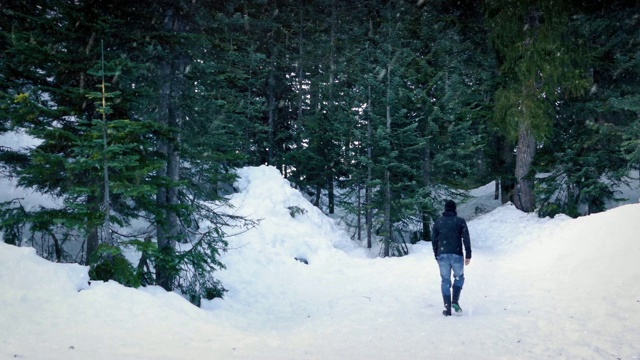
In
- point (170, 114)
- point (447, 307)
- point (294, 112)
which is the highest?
point (294, 112)

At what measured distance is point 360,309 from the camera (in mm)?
9383

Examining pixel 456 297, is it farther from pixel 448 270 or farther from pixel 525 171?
pixel 525 171

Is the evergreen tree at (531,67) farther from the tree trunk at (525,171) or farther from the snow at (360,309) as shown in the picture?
the snow at (360,309)

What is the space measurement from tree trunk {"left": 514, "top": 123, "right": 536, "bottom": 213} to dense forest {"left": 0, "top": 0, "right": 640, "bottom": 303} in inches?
3.2

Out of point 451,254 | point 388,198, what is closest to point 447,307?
point 451,254

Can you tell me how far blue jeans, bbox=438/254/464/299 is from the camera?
7879mm

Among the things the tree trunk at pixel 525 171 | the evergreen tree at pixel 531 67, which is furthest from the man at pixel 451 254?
the tree trunk at pixel 525 171

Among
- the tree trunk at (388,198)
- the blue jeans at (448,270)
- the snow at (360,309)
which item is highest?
the tree trunk at (388,198)

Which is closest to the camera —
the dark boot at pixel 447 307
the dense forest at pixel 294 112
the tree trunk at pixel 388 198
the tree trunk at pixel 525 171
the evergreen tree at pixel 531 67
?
the dark boot at pixel 447 307

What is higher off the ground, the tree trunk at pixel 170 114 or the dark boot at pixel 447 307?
the tree trunk at pixel 170 114

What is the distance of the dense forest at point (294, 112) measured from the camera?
26.9 feet

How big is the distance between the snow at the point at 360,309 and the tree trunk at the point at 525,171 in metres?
3.18

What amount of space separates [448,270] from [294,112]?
2340 centimetres

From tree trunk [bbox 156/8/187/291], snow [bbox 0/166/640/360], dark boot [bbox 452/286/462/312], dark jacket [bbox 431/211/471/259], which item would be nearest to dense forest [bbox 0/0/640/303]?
tree trunk [bbox 156/8/187/291]
